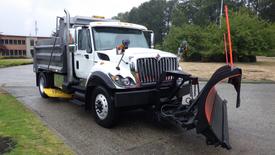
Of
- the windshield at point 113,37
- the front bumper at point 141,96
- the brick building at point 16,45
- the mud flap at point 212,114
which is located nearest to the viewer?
the mud flap at point 212,114

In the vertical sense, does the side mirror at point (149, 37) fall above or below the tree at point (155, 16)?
below

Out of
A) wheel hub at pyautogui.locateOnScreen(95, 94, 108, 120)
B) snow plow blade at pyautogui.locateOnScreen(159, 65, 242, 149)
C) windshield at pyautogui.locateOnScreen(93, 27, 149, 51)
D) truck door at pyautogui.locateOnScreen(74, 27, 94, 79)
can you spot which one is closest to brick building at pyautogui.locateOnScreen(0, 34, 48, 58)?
truck door at pyautogui.locateOnScreen(74, 27, 94, 79)

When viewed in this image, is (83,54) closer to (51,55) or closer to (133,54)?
(133,54)

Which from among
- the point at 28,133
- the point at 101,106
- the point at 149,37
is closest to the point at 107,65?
the point at 101,106

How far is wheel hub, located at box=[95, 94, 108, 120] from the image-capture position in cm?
629

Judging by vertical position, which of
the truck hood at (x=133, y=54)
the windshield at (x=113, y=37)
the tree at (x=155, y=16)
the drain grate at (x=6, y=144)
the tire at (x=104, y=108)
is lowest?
the drain grate at (x=6, y=144)

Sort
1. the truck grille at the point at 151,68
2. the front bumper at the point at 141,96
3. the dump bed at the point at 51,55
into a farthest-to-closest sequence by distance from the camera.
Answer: the dump bed at the point at 51,55 < the truck grille at the point at 151,68 < the front bumper at the point at 141,96

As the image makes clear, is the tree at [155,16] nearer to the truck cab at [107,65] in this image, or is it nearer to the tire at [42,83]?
the tire at [42,83]

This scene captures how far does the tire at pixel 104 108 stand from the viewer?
6102 millimetres

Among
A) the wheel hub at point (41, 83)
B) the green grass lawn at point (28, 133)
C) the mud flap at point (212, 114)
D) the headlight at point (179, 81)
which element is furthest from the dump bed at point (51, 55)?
the mud flap at point (212, 114)

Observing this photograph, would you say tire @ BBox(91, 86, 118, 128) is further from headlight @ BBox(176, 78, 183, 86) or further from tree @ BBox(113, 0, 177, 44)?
tree @ BBox(113, 0, 177, 44)

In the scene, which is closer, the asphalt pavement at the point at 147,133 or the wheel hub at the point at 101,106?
the asphalt pavement at the point at 147,133

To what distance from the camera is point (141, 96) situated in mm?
5922

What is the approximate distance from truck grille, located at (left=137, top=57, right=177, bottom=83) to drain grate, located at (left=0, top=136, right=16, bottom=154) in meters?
2.72
